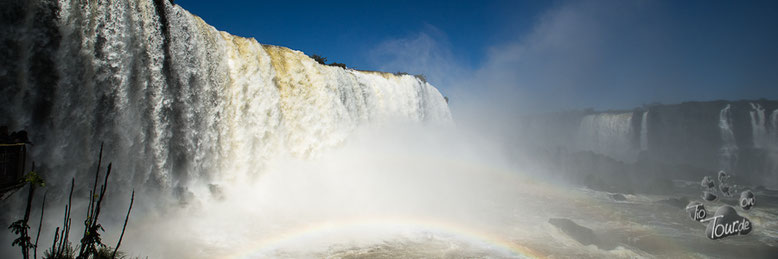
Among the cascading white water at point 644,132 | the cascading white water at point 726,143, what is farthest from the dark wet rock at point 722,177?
the cascading white water at point 644,132

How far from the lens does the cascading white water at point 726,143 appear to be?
33.7 metres

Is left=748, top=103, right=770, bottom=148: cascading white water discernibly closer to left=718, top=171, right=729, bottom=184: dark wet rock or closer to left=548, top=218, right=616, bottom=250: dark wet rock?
left=718, top=171, right=729, bottom=184: dark wet rock

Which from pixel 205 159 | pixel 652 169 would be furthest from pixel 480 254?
pixel 652 169

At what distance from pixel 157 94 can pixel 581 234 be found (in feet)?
46.7

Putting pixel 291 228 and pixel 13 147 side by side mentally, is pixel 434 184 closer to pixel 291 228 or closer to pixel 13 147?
pixel 291 228

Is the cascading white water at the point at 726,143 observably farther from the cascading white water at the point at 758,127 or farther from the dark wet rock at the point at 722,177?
the dark wet rock at the point at 722,177

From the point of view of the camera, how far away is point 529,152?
1513 inches

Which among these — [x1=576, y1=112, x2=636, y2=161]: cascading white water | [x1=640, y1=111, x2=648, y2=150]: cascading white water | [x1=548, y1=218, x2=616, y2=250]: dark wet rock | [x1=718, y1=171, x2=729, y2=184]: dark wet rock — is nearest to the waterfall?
[x1=548, y1=218, x2=616, y2=250]: dark wet rock

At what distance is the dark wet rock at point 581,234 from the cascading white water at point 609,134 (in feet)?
115

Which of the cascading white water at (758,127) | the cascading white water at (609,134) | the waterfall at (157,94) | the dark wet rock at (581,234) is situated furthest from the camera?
the cascading white water at (609,134)

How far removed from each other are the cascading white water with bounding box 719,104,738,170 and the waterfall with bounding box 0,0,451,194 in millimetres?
38401

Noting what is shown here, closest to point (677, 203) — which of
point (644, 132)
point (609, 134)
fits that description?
point (644, 132)

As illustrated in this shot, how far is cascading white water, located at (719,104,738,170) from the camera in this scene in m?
33.7

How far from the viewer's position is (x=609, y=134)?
43.3 metres
